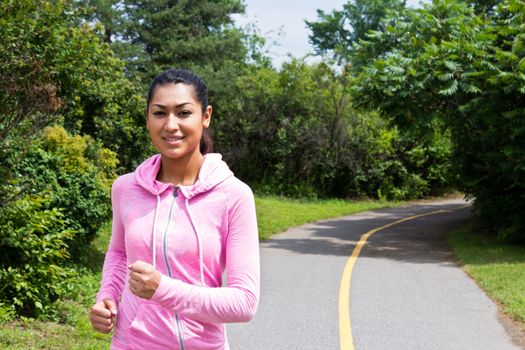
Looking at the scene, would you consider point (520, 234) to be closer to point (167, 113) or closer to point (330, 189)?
point (167, 113)

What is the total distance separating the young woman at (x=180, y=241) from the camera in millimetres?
2396

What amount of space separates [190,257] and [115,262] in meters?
0.42

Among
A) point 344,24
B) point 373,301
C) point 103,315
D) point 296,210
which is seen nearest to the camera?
point 103,315

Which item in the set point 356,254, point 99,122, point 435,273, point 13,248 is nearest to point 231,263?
point 13,248

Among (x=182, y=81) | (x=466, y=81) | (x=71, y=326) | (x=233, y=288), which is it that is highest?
(x=466, y=81)

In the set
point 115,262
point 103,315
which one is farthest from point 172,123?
point 103,315

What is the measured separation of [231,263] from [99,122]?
13353 millimetres

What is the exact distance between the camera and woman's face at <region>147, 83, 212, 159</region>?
2.56m

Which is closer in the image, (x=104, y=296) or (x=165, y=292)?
(x=165, y=292)

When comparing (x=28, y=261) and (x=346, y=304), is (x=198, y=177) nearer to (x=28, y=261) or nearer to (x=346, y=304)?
(x=28, y=261)

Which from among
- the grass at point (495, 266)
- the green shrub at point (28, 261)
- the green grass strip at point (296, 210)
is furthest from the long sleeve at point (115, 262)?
the green grass strip at point (296, 210)

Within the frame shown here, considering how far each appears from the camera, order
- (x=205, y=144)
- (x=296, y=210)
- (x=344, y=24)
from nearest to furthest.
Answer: (x=205, y=144), (x=296, y=210), (x=344, y=24)

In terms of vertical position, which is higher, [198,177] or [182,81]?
[182,81]

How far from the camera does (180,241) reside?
2.44 m
